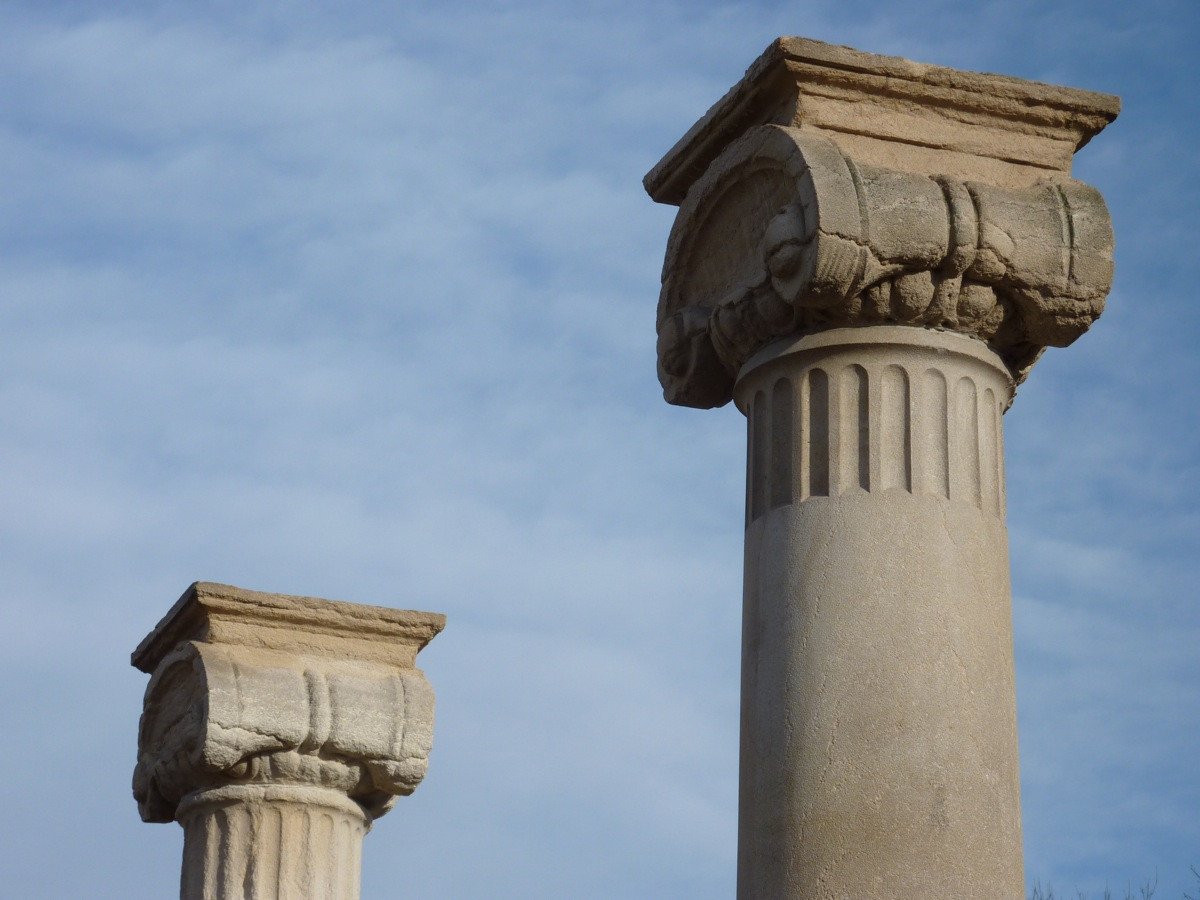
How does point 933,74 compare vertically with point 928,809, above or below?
above

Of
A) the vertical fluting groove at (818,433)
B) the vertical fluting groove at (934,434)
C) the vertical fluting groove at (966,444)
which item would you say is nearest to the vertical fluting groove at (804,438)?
the vertical fluting groove at (818,433)

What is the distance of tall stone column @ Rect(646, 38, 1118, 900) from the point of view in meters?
8.00

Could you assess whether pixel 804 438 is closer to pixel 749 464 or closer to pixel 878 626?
pixel 749 464

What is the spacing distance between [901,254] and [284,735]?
6.99m

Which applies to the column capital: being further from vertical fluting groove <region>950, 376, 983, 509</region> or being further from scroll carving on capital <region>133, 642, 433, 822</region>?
scroll carving on capital <region>133, 642, 433, 822</region>

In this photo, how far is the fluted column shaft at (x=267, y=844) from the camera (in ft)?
46.4

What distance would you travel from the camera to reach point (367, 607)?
1468cm

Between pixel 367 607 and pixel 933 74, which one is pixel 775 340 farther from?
pixel 367 607

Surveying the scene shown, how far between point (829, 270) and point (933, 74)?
1.14 metres

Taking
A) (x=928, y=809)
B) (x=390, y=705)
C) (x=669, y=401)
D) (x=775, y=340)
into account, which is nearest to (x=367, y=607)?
(x=390, y=705)

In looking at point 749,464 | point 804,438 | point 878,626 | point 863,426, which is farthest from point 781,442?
point 878,626


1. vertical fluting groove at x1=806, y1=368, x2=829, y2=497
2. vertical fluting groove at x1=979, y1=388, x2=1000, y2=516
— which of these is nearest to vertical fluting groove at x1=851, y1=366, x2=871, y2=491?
vertical fluting groove at x1=806, y1=368, x2=829, y2=497

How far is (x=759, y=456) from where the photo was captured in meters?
8.91

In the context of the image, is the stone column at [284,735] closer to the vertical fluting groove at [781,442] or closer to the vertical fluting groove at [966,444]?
the vertical fluting groove at [781,442]
